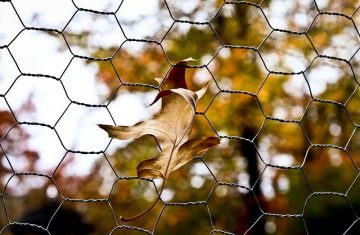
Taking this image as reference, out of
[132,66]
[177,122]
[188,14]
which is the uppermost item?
[177,122]

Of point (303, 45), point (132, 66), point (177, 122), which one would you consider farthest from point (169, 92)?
point (303, 45)

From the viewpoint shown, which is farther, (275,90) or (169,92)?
(275,90)

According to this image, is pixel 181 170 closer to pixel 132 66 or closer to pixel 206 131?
pixel 206 131

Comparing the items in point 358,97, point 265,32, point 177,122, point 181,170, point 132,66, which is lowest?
point 181,170

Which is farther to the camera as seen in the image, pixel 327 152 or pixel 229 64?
pixel 327 152

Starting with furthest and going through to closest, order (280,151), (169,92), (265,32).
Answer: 1. (280,151)
2. (265,32)
3. (169,92)

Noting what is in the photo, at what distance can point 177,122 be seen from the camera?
2.20 feet

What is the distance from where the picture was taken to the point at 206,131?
1.99m

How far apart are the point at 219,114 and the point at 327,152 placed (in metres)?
0.80

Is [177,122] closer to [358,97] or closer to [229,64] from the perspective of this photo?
[229,64]

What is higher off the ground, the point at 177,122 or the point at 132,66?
the point at 177,122

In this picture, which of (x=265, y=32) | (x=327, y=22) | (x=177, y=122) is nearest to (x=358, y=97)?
(x=327, y=22)

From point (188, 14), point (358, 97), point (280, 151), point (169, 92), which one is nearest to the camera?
point (169, 92)

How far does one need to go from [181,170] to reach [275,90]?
448mm
